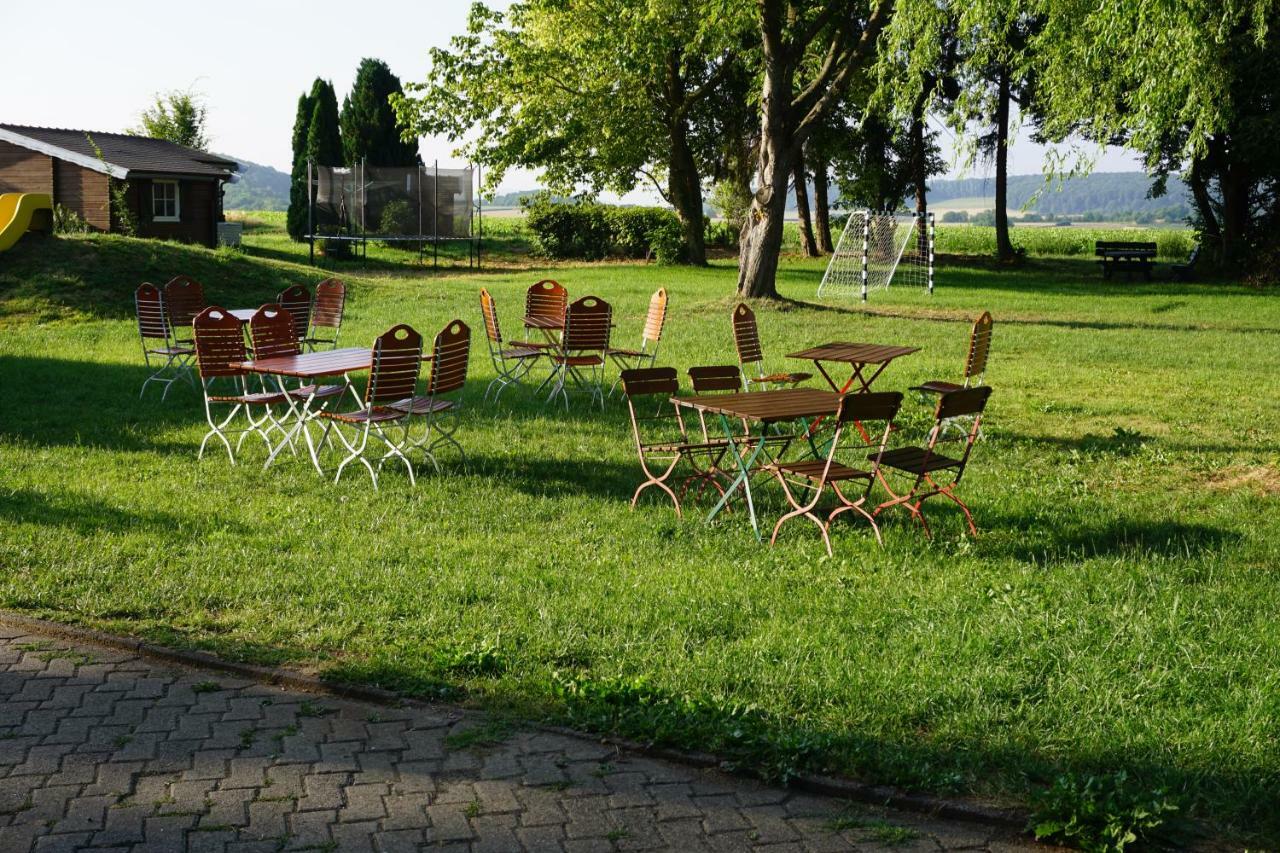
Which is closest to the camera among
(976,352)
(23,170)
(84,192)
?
(976,352)

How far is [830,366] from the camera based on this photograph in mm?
14750

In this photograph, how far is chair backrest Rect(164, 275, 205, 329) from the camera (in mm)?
13328

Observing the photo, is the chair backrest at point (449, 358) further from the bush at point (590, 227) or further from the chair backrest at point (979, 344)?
the bush at point (590, 227)

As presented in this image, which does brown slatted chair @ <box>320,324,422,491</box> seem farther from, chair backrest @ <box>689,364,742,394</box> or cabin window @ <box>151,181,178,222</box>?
cabin window @ <box>151,181,178,222</box>

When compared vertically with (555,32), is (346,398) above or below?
below

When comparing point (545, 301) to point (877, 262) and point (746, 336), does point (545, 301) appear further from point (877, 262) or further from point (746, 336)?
point (877, 262)

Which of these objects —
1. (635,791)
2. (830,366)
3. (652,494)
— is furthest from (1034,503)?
(830,366)

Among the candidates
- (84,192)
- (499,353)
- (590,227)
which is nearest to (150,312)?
(499,353)

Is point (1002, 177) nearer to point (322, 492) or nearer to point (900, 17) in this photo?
point (900, 17)

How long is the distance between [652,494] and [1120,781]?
456 cm

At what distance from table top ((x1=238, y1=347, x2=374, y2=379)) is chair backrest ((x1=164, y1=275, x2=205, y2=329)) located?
438cm

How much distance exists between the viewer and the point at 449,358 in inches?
348

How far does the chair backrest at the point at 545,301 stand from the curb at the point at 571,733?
333 inches

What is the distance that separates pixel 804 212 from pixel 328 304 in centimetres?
2623
